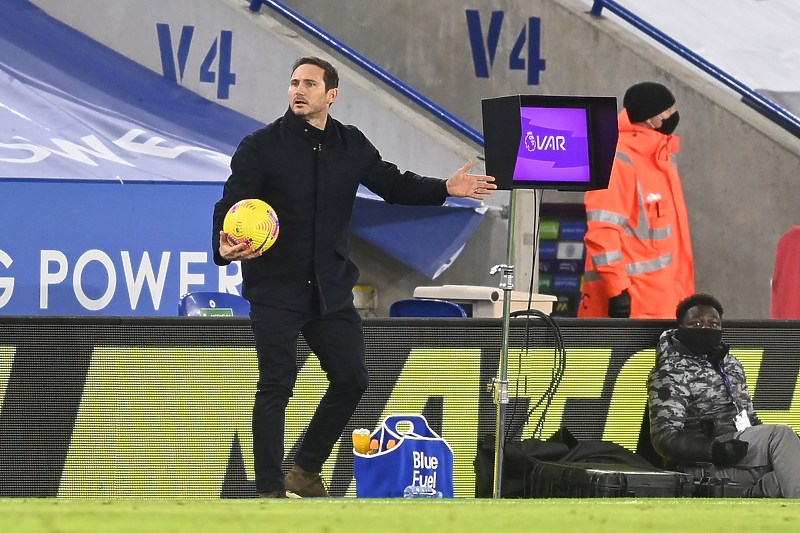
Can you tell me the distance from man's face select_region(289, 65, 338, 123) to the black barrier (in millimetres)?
1145

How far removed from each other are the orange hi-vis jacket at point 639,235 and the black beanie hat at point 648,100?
11 cm

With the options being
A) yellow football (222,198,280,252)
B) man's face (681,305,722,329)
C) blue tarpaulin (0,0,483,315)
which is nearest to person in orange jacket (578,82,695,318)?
man's face (681,305,722,329)

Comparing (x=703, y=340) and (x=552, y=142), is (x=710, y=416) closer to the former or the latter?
(x=703, y=340)

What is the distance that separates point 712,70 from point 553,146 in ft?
18.5

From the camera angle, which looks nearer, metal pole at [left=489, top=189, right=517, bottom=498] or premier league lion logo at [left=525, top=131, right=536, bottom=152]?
metal pole at [left=489, top=189, right=517, bottom=498]

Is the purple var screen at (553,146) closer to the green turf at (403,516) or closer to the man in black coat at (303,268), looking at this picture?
the man in black coat at (303,268)

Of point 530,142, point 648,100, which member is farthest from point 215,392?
point 648,100

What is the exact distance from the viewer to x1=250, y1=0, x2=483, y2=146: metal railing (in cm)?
909

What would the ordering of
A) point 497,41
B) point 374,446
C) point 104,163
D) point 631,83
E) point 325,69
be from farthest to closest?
1. point 497,41
2. point 631,83
3. point 104,163
4. point 374,446
5. point 325,69

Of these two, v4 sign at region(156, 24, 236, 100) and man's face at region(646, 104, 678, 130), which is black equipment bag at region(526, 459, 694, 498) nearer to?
man's face at region(646, 104, 678, 130)

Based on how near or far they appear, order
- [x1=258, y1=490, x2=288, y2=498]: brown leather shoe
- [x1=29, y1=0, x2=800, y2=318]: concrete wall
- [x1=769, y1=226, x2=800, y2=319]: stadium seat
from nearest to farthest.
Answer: [x1=258, y1=490, x2=288, y2=498]: brown leather shoe < [x1=769, y1=226, x2=800, y2=319]: stadium seat < [x1=29, y1=0, x2=800, y2=318]: concrete wall

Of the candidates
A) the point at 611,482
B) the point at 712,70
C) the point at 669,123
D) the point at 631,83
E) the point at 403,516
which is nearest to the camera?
the point at 403,516

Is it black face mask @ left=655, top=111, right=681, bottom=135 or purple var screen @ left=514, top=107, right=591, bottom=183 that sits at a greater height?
black face mask @ left=655, top=111, right=681, bottom=135

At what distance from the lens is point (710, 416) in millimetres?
5242
